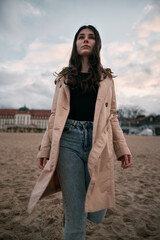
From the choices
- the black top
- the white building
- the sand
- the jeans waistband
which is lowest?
the sand

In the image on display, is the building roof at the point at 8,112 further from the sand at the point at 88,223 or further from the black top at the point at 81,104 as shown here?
the black top at the point at 81,104

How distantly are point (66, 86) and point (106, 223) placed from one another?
8.21 ft

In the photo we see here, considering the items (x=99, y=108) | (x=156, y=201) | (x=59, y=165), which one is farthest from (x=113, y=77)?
(x=156, y=201)

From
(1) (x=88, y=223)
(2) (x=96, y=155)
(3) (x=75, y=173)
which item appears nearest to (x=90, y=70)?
(2) (x=96, y=155)

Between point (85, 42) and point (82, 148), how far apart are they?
1197 mm

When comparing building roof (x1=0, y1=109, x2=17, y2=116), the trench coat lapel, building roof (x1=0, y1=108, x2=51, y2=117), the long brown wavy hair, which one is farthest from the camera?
building roof (x1=0, y1=109, x2=17, y2=116)

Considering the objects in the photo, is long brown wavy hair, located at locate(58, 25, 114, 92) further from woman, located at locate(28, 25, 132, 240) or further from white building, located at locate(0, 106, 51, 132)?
white building, located at locate(0, 106, 51, 132)

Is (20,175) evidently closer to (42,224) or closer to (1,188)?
(1,188)

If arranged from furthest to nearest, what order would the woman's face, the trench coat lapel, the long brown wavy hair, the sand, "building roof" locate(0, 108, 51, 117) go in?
"building roof" locate(0, 108, 51, 117), the sand, the woman's face, the long brown wavy hair, the trench coat lapel

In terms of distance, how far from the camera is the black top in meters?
1.77

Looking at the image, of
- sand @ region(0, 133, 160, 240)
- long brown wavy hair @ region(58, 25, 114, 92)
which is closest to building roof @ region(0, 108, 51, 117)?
sand @ region(0, 133, 160, 240)

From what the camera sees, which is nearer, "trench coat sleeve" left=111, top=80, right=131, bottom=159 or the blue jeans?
the blue jeans

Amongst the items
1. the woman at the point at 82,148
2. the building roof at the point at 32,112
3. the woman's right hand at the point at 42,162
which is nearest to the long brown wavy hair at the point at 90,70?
the woman at the point at 82,148

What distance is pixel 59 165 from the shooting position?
64.4 inches
